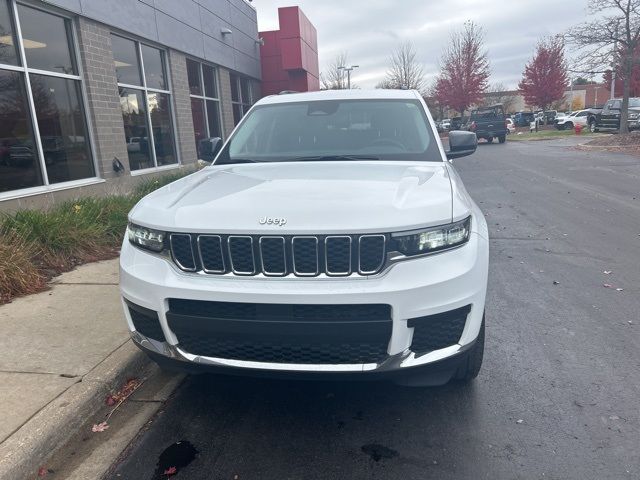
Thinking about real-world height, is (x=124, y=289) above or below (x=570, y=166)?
above

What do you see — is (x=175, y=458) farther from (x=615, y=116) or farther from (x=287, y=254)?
(x=615, y=116)

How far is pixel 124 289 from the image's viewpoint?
2.89 m

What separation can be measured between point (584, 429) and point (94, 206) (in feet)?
21.5

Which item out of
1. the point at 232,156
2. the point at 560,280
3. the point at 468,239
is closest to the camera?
the point at 468,239

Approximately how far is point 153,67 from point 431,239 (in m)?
11.0

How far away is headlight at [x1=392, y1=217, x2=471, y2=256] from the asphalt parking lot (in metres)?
1.06

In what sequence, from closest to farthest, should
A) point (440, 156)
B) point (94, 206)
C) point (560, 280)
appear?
point (440, 156) → point (560, 280) → point (94, 206)

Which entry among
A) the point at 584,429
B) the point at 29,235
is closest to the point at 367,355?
the point at 584,429

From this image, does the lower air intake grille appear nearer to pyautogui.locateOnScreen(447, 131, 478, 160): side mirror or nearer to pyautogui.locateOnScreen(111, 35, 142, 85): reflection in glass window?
pyautogui.locateOnScreen(447, 131, 478, 160): side mirror

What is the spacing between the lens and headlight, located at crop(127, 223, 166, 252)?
9.11 feet

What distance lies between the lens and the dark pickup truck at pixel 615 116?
93.5ft

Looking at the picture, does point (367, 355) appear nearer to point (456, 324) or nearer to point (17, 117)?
point (456, 324)

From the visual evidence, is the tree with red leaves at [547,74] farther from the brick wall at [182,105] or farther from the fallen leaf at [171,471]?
the fallen leaf at [171,471]

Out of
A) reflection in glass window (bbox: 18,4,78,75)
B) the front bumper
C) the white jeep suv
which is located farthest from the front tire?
reflection in glass window (bbox: 18,4,78,75)
